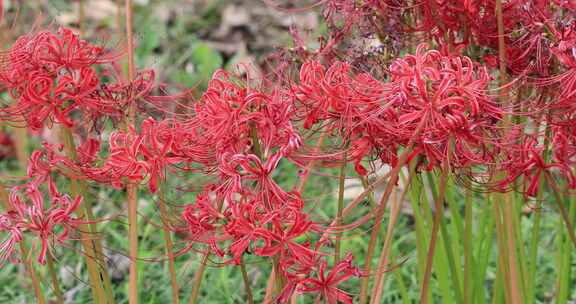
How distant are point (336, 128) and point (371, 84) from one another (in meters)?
0.11

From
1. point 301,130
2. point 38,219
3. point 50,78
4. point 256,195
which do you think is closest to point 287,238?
point 256,195

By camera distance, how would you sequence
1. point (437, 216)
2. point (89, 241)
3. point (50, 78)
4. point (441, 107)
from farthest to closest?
point (89, 241)
point (50, 78)
point (437, 216)
point (441, 107)

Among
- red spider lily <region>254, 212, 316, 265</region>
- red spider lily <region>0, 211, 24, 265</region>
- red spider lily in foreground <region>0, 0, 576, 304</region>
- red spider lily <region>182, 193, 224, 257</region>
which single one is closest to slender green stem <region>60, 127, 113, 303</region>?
red spider lily in foreground <region>0, 0, 576, 304</region>

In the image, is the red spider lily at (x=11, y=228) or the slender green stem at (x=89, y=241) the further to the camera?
the slender green stem at (x=89, y=241)

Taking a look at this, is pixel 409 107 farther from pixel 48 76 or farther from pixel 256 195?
pixel 48 76

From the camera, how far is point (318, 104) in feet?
4.63

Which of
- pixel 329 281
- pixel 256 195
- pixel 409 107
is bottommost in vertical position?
pixel 329 281

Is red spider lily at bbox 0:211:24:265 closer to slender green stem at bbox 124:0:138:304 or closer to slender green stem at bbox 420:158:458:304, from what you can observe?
Answer: slender green stem at bbox 124:0:138:304

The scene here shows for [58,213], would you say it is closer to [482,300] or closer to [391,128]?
[391,128]

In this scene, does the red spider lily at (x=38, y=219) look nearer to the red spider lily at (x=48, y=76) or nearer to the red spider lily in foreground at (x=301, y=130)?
the red spider lily in foreground at (x=301, y=130)

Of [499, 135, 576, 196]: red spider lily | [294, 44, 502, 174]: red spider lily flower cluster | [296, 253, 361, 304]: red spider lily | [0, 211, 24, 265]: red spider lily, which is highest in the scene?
[294, 44, 502, 174]: red spider lily flower cluster

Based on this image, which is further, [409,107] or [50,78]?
[50,78]

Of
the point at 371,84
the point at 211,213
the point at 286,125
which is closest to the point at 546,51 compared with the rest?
the point at 371,84

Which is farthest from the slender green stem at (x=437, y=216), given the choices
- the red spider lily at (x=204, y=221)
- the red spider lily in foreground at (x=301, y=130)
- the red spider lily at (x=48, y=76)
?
the red spider lily at (x=48, y=76)
